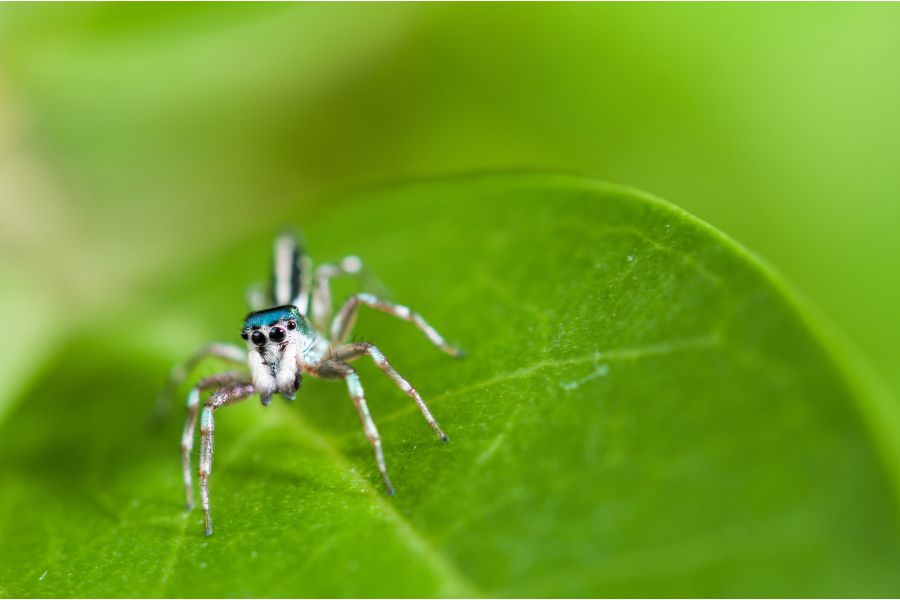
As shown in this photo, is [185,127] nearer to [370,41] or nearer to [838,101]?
[370,41]

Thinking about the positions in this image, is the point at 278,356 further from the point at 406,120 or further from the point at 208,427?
the point at 406,120

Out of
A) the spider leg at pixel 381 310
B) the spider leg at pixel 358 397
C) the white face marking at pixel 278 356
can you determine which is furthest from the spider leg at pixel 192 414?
the spider leg at pixel 381 310

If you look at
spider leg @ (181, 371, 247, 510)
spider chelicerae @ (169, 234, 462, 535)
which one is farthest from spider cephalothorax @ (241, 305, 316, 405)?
spider leg @ (181, 371, 247, 510)

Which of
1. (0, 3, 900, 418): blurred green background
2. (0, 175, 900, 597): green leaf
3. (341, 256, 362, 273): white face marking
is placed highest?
(0, 3, 900, 418): blurred green background

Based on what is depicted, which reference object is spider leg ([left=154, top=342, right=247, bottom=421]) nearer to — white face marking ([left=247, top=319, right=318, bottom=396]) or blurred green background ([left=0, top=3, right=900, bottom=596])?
blurred green background ([left=0, top=3, right=900, bottom=596])


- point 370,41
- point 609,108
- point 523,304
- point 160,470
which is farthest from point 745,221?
point 160,470
